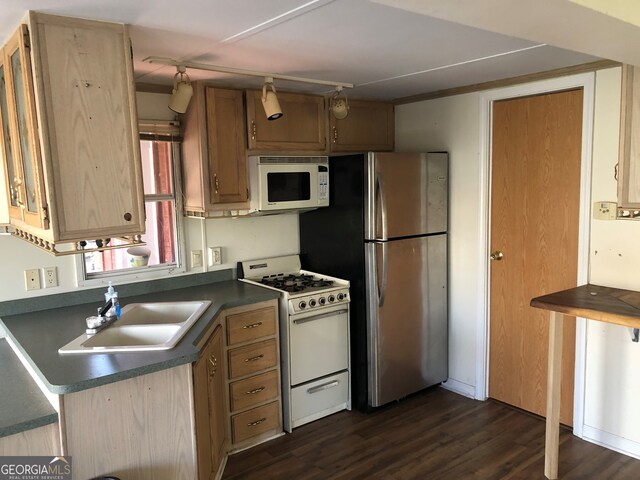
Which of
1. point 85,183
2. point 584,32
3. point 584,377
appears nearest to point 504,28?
point 584,32

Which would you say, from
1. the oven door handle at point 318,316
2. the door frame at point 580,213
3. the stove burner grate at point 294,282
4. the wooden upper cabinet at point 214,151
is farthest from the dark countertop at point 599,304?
the wooden upper cabinet at point 214,151

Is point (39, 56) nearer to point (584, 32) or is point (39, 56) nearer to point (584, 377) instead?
point (584, 32)

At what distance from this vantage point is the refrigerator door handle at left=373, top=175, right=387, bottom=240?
3367 mm

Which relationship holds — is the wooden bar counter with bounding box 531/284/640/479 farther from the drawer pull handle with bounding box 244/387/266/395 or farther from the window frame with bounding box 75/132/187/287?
the window frame with bounding box 75/132/187/287

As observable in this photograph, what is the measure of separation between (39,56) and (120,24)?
12.5 inches

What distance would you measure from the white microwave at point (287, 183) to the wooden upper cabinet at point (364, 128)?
9.8 inches

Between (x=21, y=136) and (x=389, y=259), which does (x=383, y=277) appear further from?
(x=21, y=136)

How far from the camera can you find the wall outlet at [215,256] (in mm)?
3496

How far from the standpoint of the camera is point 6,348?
258 cm

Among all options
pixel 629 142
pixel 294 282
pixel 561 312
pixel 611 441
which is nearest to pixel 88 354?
pixel 294 282

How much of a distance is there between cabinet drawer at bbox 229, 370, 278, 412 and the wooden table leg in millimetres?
1579

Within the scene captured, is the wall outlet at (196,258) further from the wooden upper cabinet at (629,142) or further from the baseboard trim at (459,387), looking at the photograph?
the wooden upper cabinet at (629,142)

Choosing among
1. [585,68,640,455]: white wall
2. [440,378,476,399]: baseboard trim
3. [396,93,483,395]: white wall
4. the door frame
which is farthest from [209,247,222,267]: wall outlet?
[585,68,640,455]: white wall

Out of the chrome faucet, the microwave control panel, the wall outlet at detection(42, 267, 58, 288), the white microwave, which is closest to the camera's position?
the chrome faucet
